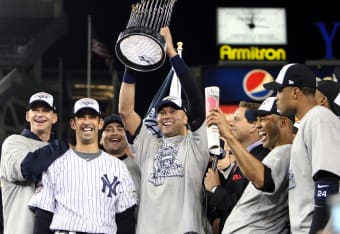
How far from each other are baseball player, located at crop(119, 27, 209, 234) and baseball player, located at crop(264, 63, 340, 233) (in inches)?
26.8

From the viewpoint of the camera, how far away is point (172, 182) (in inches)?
160

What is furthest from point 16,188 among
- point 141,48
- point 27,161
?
point 141,48

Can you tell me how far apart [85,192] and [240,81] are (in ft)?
23.4

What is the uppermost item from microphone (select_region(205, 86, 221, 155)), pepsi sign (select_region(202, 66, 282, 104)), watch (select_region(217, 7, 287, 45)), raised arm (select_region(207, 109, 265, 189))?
watch (select_region(217, 7, 287, 45))

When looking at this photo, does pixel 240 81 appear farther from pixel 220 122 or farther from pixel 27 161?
pixel 220 122

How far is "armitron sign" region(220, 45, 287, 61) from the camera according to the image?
42.2 ft

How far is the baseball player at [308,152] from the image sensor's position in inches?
125

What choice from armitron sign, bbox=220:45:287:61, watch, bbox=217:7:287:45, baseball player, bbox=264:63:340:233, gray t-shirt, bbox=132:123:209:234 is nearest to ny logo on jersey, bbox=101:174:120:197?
gray t-shirt, bbox=132:123:209:234

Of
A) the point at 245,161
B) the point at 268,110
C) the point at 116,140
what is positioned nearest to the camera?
the point at 245,161

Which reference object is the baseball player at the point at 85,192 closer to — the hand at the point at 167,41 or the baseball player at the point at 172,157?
the baseball player at the point at 172,157

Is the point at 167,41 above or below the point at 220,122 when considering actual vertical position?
above

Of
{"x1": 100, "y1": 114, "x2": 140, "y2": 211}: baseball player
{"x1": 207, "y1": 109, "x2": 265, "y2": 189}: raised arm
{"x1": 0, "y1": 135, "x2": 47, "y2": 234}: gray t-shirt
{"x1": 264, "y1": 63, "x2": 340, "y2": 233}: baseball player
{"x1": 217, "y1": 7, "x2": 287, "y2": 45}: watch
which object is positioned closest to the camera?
{"x1": 264, "y1": 63, "x2": 340, "y2": 233}: baseball player

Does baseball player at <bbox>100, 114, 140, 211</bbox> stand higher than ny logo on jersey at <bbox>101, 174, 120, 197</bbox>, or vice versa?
baseball player at <bbox>100, 114, 140, 211</bbox>

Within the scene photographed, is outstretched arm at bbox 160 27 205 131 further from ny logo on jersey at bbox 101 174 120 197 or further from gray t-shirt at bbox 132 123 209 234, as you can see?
ny logo on jersey at bbox 101 174 120 197
